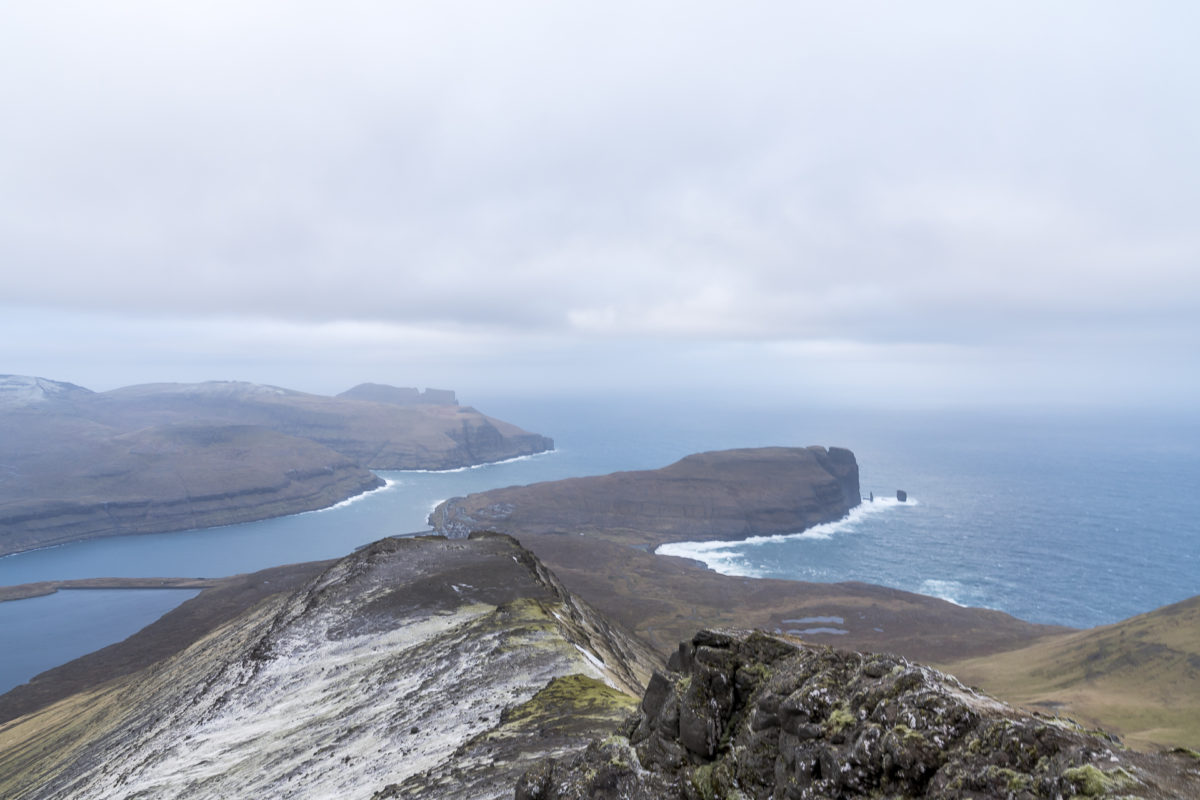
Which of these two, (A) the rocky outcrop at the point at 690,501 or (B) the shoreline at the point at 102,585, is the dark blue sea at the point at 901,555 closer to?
(B) the shoreline at the point at 102,585

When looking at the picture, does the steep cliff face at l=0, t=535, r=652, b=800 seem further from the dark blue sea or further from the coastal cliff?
the dark blue sea

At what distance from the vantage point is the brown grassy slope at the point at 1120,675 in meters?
47.3

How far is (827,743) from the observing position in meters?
10.6

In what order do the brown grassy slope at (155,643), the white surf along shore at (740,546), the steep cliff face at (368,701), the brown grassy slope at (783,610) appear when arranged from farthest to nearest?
the white surf along shore at (740,546) < the brown grassy slope at (783,610) < the brown grassy slope at (155,643) < the steep cliff face at (368,701)

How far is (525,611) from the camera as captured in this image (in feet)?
121

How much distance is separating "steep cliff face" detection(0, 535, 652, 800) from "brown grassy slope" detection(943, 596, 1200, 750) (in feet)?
120

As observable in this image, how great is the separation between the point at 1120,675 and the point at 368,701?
6767cm

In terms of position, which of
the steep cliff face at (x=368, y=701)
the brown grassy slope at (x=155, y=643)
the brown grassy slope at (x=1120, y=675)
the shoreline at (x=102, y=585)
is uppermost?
the steep cliff face at (x=368, y=701)

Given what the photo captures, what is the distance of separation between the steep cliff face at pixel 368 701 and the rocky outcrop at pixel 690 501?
107 meters

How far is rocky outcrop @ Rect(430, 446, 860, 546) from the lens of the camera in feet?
522

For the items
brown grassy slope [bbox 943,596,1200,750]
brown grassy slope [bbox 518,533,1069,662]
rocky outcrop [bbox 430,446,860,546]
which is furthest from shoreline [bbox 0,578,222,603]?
brown grassy slope [bbox 943,596,1200,750]

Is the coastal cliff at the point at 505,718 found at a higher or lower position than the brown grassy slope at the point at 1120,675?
higher

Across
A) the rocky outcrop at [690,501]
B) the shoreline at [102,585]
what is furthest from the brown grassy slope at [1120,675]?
the shoreline at [102,585]

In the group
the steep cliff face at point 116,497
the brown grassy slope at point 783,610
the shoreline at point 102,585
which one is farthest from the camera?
the steep cliff face at point 116,497
